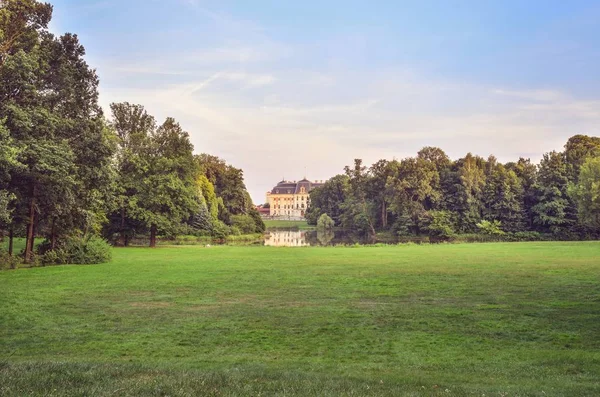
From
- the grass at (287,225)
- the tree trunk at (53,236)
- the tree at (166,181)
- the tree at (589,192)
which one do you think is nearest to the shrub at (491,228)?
the tree at (589,192)

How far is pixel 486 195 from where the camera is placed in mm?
80812

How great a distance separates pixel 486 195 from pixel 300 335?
7656cm

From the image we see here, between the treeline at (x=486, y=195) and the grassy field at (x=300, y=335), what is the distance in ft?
189

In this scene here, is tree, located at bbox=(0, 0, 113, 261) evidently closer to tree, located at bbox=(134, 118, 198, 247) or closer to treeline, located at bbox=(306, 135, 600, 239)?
tree, located at bbox=(134, 118, 198, 247)

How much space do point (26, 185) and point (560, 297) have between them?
25.8 metres

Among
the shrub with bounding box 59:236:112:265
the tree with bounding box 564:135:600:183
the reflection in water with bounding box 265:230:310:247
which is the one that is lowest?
the reflection in water with bounding box 265:230:310:247

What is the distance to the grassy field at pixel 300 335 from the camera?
6957 mm

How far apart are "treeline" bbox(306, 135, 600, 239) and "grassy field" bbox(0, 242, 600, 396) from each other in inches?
2263

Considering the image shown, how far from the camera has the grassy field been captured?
22.8ft

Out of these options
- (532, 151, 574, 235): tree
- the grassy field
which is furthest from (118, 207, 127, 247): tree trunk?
(532, 151, 574, 235): tree

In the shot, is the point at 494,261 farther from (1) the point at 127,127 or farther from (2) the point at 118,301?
(1) the point at 127,127

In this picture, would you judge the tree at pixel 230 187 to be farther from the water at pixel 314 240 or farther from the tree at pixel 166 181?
the tree at pixel 166 181

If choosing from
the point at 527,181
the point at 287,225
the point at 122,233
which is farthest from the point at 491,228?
the point at 287,225

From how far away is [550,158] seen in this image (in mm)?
76875
